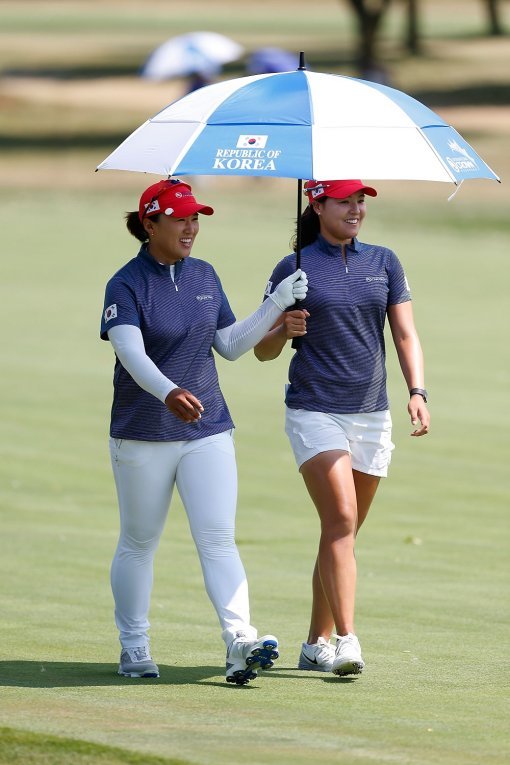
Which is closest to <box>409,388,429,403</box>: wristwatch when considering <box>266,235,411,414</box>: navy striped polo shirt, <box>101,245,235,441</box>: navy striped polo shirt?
<box>266,235,411,414</box>: navy striped polo shirt

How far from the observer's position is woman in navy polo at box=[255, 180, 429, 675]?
293 inches

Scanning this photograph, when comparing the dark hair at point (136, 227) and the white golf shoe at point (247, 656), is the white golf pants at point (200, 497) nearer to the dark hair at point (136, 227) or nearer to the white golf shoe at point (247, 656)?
the white golf shoe at point (247, 656)

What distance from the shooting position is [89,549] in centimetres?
1074

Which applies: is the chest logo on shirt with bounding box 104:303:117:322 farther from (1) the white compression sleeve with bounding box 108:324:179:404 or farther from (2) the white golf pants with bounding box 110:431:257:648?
(2) the white golf pants with bounding box 110:431:257:648

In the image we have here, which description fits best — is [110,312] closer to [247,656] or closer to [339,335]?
[339,335]

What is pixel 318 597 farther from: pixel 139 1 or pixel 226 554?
pixel 139 1

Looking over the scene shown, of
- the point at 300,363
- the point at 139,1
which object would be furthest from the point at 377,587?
the point at 139,1

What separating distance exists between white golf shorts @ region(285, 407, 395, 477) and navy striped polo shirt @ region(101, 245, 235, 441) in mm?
367

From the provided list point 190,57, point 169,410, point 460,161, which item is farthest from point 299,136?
point 190,57

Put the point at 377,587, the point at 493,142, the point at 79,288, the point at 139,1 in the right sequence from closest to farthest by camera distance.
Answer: the point at 377,587, the point at 79,288, the point at 493,142, the point at 139,1

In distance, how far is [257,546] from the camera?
11.0 meters

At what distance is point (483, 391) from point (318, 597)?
31.4 ft

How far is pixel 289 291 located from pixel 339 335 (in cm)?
36

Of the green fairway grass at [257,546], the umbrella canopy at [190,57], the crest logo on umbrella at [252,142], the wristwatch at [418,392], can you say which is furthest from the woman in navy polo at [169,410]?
the umbrella canopy at [190,57]
